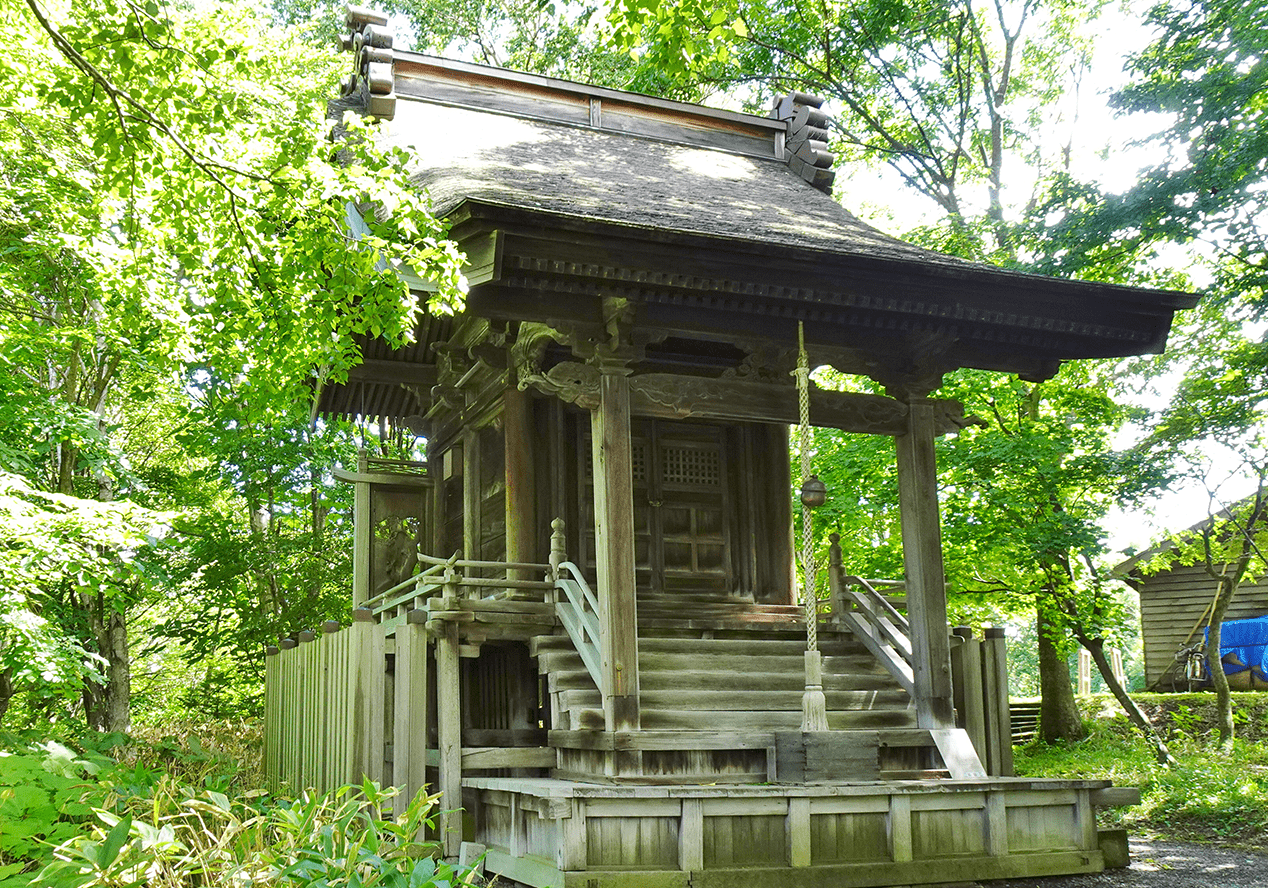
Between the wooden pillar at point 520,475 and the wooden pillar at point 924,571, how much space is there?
3.66 m

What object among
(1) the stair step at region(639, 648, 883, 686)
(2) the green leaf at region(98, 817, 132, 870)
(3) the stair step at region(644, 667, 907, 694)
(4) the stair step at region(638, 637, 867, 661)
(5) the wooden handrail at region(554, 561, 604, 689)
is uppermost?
(5) the wooden handrail at region(554, 561, 604, 689)

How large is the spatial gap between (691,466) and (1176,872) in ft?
19.5

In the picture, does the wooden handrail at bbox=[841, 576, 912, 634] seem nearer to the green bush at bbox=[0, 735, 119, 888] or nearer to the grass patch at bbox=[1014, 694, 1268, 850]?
the grass patch at bbox=[1014, 694, 1268, 850]

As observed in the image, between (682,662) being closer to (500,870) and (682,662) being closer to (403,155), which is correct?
(500,870)

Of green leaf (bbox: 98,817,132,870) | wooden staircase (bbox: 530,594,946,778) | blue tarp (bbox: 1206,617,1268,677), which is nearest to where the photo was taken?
green leaf (bbox: 98,817,132,870)

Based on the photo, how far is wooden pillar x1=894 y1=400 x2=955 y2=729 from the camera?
9.26 m

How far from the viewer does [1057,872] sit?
7051 millimetres

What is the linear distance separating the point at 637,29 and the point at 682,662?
5.28 m

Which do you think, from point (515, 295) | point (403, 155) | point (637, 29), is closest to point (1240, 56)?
point (637, 29)

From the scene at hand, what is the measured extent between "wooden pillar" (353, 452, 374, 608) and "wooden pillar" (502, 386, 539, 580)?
2.75 m

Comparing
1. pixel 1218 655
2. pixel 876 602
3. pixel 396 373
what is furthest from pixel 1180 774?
pixel 396 373

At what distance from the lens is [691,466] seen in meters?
11.7

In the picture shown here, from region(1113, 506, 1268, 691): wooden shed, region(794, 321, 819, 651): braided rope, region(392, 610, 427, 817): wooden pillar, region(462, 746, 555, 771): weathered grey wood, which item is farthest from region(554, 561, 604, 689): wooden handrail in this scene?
region(1113, 506, 1268, 691): wooden shed

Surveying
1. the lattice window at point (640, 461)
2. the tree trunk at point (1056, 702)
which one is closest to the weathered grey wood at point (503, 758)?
the lattice window at point (640, 461)
